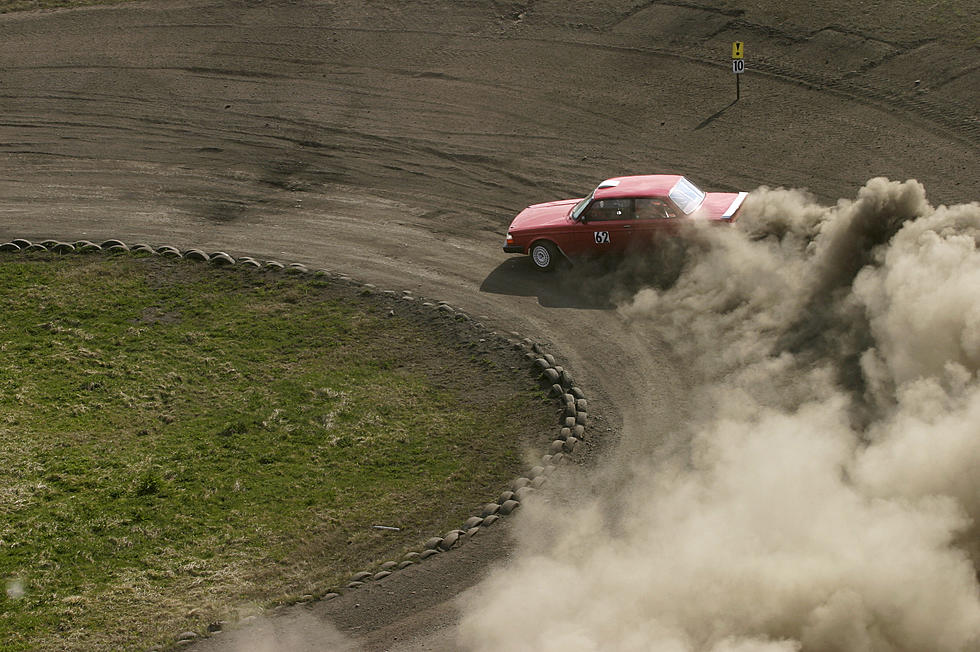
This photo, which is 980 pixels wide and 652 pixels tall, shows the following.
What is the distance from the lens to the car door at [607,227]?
1848 cm

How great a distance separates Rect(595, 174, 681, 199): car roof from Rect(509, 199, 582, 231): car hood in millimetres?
1014

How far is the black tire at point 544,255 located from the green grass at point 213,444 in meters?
3.19

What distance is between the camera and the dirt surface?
67.0 feet

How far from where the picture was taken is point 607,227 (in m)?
18.7

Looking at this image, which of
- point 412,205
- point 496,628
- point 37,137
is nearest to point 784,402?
point 496,628

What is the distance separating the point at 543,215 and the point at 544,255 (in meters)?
0.95

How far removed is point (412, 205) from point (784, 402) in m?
11.2

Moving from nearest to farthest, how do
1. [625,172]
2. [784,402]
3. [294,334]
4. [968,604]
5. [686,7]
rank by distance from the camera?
1. [968,604]
2. [784,402]
3. [294,334]
4. [625,172]
5. [686,7]

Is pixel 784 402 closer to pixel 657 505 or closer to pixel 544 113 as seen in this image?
pixel 657 505

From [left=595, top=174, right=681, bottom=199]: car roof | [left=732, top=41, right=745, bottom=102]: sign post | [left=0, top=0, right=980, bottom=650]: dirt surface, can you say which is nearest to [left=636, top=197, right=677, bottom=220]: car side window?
[left=595, top=174, right=681, bottom=199]: car roof

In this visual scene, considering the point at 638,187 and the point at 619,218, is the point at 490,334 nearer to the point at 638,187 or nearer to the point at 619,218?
the point at 619,218

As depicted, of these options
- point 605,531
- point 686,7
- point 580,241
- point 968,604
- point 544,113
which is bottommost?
point 605,531

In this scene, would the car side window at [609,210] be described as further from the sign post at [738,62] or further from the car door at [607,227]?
the sign post at [738,62]

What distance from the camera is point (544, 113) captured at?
2558 cm
